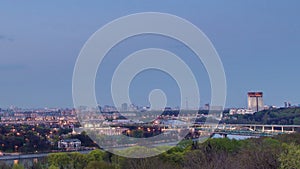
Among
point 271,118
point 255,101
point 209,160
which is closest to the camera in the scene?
point 209,160

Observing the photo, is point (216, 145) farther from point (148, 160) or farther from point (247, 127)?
point (247, 127)

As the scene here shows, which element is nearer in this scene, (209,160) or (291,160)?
(291,160)

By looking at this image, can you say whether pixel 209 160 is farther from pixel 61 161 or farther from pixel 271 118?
pixel 271 118

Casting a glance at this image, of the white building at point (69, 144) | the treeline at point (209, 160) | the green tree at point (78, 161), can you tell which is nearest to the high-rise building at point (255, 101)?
the white building at point (69, 144)

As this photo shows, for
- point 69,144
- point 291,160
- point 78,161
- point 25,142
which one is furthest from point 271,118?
point 291,160

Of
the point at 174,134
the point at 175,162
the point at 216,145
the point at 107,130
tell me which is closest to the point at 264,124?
the point at 174,134

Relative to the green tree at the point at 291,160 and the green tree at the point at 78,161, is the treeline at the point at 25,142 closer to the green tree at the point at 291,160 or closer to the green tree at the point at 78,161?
the green tree at the point at 78,161
